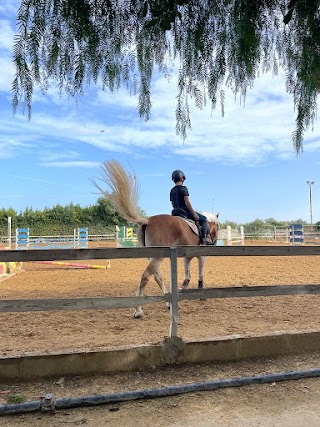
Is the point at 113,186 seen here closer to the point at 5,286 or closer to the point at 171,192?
the point at 171,192

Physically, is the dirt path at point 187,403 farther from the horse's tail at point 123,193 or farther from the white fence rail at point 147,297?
the horse's tail at point 123,193

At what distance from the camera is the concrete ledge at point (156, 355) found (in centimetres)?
303

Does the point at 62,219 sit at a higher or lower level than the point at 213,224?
higher

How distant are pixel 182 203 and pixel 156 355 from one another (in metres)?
3.49

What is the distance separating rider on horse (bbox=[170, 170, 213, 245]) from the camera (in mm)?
6309

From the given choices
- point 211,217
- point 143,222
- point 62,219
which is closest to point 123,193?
point 143,222

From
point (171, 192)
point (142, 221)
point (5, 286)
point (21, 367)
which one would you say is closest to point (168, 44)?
point (21, 367)

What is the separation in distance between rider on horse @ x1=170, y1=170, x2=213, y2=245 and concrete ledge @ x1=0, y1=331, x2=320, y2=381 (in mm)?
2929

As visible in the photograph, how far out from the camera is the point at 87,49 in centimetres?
232

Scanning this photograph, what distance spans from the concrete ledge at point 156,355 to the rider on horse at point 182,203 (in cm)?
293

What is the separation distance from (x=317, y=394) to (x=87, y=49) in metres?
2.94

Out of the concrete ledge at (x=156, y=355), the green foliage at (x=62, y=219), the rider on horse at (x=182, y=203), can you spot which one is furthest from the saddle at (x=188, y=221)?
the green foliage at (x=62, y=219)

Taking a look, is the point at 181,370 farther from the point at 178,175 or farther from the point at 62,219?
the point at 62,219

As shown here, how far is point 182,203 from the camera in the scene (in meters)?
6.41
